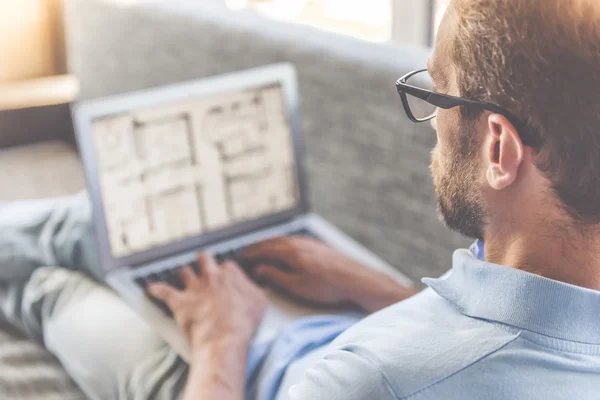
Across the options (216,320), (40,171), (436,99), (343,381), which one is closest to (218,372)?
(216,320)

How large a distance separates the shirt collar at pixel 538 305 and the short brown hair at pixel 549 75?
0.07 m

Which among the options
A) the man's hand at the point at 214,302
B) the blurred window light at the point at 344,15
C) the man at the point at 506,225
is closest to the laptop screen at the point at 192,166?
the man's hand at the point at 214,302

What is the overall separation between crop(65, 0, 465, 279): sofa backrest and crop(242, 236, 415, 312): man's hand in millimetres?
231

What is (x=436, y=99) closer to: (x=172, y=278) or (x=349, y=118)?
(x=172, y=278)

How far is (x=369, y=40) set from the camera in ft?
4.64

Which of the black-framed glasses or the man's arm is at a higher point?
the black-framed glasses

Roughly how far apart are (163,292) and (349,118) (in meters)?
0.55

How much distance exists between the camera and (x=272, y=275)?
110 centimetres

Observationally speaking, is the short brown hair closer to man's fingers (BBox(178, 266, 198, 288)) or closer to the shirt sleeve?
the shirt sleeve

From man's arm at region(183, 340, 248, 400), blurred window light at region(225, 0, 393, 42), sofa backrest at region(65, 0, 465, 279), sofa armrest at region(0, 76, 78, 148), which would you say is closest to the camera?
man's arm at region(183, 340, 248, 400)

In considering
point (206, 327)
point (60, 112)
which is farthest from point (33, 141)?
point (206, 327)

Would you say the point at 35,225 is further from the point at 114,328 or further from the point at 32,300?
the point at 114,328

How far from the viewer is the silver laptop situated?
3.52 feet

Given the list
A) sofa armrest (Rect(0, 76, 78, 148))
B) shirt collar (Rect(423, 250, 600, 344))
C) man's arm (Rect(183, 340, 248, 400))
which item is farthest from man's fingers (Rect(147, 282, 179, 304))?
sofa armrest (Rect(0, 76, 78, 148))
